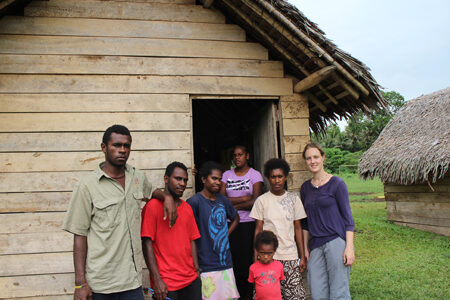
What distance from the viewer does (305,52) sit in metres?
3.76

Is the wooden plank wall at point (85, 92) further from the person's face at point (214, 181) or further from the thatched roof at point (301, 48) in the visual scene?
the person's face at point (214, 181)

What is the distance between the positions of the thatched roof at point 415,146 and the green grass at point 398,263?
1585 millimetres

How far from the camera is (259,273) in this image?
3070 millimetres

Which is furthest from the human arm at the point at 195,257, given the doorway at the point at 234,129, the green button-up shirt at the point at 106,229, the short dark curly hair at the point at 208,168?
the doorway at the point at 234,129

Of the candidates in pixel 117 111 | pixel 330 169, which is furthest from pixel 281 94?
pixel 330 169

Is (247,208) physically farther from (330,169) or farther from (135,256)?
(330,169)

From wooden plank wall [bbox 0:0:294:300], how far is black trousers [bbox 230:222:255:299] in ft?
2.51

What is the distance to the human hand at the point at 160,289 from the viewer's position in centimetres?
248

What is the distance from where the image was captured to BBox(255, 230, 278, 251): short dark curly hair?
3051mm

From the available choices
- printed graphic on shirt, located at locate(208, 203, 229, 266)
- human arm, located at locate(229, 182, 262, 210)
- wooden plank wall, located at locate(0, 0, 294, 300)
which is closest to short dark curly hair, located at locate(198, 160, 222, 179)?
printed graphic on shirt, located at locate(208, 203, 229, 266)

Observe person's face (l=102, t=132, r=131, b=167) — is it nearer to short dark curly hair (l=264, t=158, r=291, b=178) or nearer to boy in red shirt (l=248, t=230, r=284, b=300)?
boy in red shirt (l=248, t=230, r=284, b=300)

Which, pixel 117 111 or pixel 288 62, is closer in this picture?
pixel 117 111

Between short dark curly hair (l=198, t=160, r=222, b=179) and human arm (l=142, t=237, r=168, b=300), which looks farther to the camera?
short dark curly hair (l=198, t=160, r=222, b=179)

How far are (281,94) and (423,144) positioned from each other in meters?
7.03
